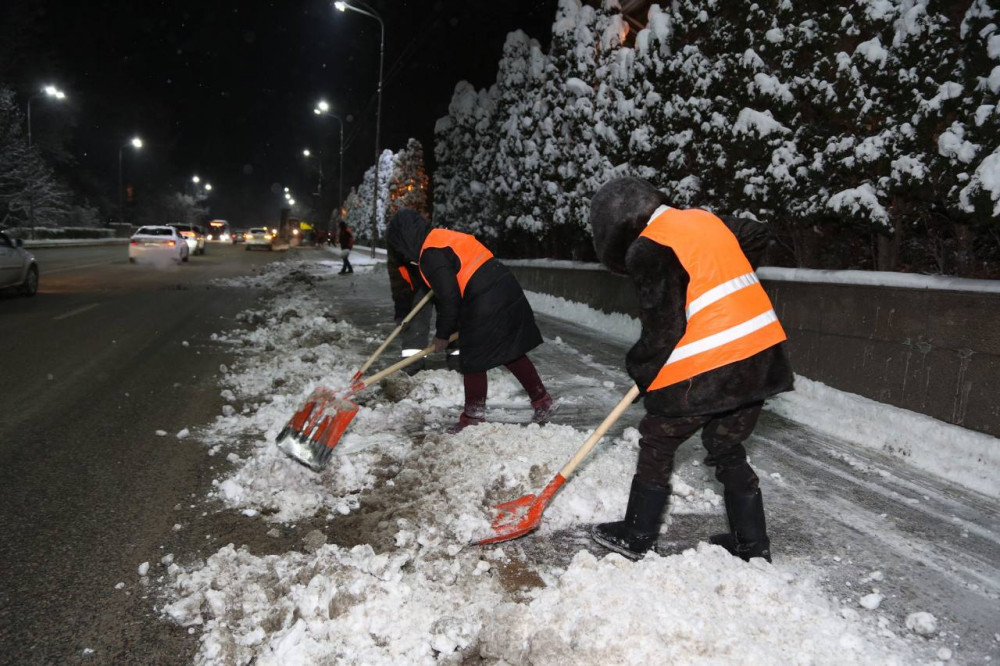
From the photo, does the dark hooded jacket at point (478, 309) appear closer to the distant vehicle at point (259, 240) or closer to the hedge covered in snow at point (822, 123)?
the hedge covered in snow at point (822, 123)

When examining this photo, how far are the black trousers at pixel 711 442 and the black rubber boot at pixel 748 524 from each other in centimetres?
4

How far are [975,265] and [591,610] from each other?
5906 mm

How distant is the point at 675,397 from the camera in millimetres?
2666

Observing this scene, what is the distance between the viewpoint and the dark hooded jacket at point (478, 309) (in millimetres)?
4453

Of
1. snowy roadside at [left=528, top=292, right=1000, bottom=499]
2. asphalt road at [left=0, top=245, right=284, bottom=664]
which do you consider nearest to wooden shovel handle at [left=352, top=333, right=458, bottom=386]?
asphalt road at [left=0, top=245, right=284, bottom=664]

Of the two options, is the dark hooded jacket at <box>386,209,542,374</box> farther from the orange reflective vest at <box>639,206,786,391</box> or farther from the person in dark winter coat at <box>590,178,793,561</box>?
the orange reflective vest at <box>639,206,786,391</box>

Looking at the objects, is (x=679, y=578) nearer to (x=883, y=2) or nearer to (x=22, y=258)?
(x=883, y=2)

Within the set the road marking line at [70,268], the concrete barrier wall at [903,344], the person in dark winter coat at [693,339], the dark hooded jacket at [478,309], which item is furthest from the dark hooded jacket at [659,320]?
the road marking line at [70,268]

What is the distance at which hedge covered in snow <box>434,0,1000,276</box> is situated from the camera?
17.8ft

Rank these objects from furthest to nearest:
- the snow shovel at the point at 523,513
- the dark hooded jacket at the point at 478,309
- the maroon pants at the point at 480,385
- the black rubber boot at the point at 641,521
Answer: the maroon pants at the point at 480,385 → the dark hooded jacket at the point at 478,309 → the snow shovel at the point at 523,513 → the black rubber boot at the point at 641,521

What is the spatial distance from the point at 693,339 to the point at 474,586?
134 cm

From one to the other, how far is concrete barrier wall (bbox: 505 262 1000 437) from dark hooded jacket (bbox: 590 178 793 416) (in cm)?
247

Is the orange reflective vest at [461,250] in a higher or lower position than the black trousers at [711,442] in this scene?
higher

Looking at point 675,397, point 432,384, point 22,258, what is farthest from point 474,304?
point 22,258
